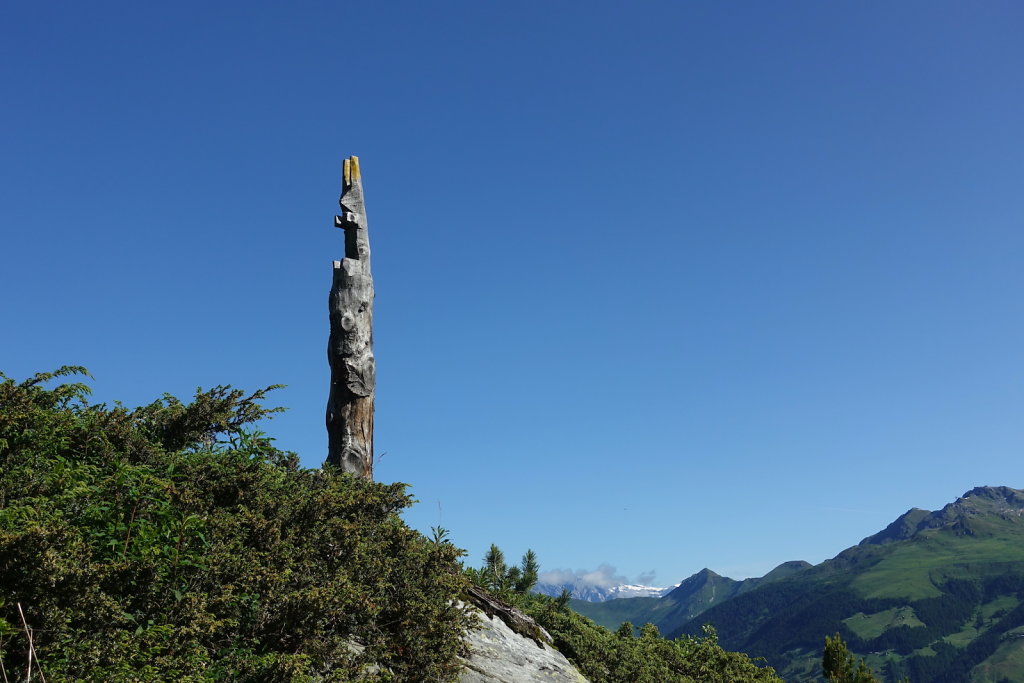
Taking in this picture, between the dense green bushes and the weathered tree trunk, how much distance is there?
2.99 meters

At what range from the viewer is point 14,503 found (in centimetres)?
614

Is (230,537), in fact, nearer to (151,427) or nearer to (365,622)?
(365,622)

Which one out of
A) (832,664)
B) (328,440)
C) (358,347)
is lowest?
(832,664)

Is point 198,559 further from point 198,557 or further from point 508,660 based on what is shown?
point 508,660

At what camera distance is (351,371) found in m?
→ 13.8

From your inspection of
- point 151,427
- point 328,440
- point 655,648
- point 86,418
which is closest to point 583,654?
point 655,648

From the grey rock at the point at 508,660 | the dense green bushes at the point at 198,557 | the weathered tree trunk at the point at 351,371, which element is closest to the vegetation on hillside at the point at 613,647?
the grey rock at the point at 508,660

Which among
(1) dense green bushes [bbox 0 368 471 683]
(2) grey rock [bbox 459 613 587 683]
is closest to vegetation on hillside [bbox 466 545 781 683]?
(2) grey rock [bbox 459 613 587 683]

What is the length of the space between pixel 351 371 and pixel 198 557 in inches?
293

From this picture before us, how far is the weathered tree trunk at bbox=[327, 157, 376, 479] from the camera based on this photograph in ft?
44.7

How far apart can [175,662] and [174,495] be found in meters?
1.76

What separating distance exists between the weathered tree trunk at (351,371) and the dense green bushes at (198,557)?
9.82 ft

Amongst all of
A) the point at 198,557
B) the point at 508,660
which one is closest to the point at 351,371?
the point at 508,660

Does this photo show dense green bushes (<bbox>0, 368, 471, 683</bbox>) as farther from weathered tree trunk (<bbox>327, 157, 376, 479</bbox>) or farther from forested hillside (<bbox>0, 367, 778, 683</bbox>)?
weathered tree trunk (<bbox>327, 157, 376, 479</bbox>)
